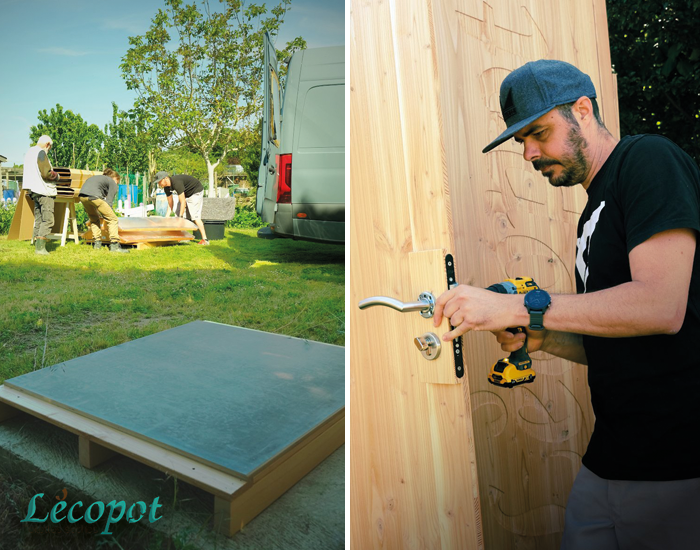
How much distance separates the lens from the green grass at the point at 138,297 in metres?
4.23

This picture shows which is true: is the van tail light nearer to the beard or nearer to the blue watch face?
the beard

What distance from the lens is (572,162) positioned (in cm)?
120

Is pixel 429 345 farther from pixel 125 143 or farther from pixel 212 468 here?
pixel 125 143

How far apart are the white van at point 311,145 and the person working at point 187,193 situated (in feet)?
10.6

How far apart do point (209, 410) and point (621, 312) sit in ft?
6.82

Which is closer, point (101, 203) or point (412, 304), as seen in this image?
point (412, 304)

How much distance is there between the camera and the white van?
599 centimetres

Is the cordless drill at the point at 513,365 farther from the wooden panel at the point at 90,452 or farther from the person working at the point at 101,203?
the person working at the point at 101,203

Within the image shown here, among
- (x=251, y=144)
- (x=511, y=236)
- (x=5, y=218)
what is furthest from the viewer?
(x=251, y=144)

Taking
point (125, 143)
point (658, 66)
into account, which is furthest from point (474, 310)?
point (125, 143)

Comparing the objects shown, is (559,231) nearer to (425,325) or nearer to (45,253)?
(425,325)

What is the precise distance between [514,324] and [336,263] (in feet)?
22.6

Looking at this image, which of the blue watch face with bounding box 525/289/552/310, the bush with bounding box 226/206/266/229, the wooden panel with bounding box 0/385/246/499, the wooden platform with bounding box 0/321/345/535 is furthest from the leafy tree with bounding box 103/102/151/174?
the blue watch face with bounding box 525/289/552/310

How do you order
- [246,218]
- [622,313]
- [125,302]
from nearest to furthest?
[622,313]
[125,302]
[246,218]
